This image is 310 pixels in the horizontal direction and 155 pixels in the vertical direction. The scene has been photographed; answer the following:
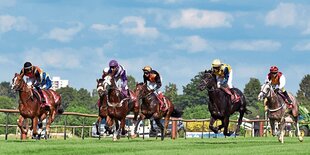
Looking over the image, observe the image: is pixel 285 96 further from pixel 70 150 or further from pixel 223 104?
pixel 70 150

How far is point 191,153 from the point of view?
23.2 meters

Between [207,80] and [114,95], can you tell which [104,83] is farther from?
[207,80]

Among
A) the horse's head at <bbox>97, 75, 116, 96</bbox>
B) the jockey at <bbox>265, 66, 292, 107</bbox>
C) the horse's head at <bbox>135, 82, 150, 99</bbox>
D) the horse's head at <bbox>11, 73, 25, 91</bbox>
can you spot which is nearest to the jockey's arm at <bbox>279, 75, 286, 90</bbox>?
the jockey at <bbox>265, 66, 292, 107</bbox>

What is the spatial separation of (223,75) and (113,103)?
413 cm

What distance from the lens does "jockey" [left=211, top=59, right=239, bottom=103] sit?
32344 mm

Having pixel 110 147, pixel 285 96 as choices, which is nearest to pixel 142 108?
pixel 285 96

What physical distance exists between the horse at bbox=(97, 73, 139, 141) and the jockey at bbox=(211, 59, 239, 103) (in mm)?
3494

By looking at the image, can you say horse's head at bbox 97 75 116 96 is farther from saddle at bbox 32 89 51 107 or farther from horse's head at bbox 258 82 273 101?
horse's head at bbox 258 82 273 101

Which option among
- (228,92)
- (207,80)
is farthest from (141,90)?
(207,80)

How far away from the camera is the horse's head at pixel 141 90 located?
35.8m

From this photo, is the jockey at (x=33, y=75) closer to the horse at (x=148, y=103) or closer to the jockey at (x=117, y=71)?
the jockey at (x=117, y=71)

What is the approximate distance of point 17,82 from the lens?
2977cm

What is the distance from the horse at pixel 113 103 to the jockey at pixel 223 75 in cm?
349

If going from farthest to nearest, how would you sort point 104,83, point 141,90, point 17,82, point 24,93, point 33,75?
point 141,90, point 104,83, point 33,75, point 24,93, point 17,82
